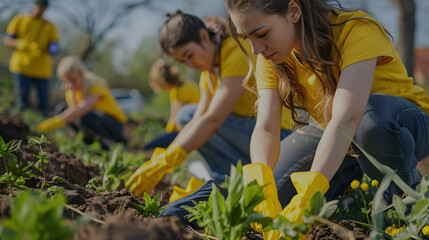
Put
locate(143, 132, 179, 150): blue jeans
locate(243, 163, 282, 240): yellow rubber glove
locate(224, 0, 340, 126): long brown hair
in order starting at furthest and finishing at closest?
locate(143, 132, 179, 150): blue jeans
locate(224, 0, 340, 126): long brown hair
locate(243, 163, 282, 240): yellow rubber glove

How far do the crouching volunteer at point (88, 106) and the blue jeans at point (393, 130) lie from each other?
12.0ft

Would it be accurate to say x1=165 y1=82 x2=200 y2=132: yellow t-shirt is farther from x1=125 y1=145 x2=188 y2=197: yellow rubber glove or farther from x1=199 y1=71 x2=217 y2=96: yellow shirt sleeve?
x1=125 y1=145 x2=188 y2=197: yellow rubber glove

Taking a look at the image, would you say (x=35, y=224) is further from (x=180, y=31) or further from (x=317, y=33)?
(x=180, y=31)

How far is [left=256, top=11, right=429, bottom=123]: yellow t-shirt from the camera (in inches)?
59.8

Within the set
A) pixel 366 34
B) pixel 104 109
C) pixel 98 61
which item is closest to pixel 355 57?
pixel 366 34

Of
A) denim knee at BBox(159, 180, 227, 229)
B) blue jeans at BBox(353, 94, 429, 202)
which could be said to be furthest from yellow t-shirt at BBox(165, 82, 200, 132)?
blue jeans at BBox(353, 94, 429, 202)

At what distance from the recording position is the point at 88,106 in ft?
16.2

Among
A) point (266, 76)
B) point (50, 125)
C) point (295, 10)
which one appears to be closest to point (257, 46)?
point (295, 10)

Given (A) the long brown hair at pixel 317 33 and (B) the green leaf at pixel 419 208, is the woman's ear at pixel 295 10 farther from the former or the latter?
(B) the green leaf at pixel 419 208

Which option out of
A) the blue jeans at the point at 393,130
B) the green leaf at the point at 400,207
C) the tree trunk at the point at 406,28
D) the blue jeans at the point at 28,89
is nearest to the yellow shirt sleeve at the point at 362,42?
the blue jeans at the point at 393,130

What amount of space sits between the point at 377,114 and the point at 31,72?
542 cm

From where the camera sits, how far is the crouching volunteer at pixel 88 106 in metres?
4.88

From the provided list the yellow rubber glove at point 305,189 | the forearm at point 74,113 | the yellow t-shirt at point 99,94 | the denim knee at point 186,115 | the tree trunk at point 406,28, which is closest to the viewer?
the yellow rubber glove at point 305,189

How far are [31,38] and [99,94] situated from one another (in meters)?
1.61
